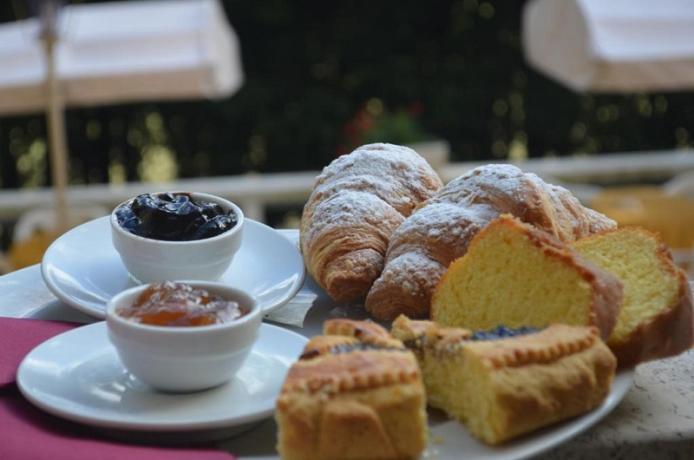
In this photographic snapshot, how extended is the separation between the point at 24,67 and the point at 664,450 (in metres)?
4.03

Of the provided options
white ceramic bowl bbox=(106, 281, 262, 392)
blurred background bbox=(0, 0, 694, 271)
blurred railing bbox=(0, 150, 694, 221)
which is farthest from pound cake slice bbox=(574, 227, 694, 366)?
blurred background bbox=(0, 0, 694, 271)

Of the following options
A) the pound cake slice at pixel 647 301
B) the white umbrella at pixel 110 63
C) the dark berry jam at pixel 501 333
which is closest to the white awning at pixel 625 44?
the white umbrella at pixel 110 63

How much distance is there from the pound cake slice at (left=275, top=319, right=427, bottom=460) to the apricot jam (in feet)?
0.53

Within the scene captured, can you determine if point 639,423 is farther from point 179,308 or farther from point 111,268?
point 111,268

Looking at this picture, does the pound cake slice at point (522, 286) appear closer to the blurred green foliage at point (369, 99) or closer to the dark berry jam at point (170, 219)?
the dark berry jam at point (170, 219)

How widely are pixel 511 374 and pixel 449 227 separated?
0.41 m

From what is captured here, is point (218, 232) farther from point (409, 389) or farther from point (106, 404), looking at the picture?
point (409, 389)

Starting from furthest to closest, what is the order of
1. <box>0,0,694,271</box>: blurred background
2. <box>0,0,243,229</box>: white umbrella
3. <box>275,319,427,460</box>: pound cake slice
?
<box>0,0,694,271</box>: blurred background → <box>0,0,243,229</box>: white umbrella → <box>275,319,427,460</box>: pound cake slice

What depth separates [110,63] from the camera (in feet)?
15.1

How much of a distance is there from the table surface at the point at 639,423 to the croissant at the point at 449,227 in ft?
0.37

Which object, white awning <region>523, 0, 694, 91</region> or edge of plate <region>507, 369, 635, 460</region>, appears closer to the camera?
edge of plate <region>507, 369, 635, 460</region>

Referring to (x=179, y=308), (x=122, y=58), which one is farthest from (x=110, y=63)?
(x=179, y=308)

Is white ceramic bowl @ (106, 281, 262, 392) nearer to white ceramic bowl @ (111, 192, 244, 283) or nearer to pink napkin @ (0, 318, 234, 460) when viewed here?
pink napkin @ (0, 318, 234, 460)

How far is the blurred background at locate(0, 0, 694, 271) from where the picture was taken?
696 cm
